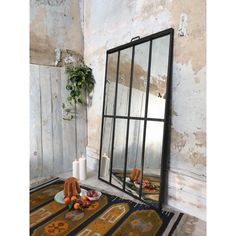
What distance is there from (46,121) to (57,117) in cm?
13

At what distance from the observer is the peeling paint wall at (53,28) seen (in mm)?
2146

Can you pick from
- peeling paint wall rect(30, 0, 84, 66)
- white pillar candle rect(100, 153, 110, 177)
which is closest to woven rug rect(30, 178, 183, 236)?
white pillar candle rect(100, 153, 110, 177)

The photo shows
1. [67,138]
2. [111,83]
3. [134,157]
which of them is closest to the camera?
[134,157]

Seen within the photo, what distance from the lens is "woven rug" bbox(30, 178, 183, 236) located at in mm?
1256

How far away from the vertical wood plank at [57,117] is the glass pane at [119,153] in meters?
0.71

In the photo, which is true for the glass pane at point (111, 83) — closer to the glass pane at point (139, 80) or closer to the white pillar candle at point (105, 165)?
the glass pane at point (139, 80)

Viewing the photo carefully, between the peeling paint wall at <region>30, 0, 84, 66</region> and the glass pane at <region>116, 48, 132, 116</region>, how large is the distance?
0.79m

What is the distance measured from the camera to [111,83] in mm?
2072

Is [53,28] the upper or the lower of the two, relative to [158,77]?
upper

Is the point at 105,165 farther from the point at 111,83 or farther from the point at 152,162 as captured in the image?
the point at 111,83

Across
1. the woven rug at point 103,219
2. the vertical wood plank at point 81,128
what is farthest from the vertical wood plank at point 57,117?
the woven rug at point 103,219

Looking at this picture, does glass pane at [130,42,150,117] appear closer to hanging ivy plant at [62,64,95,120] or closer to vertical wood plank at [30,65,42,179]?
hanging ivy plant at [62,64,95,120]

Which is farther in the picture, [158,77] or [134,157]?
[134,157]

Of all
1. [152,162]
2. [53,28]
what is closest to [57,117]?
[53,28]
